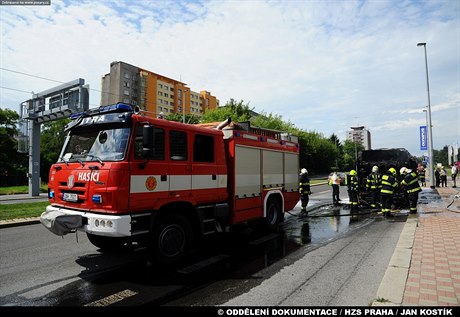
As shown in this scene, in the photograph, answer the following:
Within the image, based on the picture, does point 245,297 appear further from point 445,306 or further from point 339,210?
point 339,210

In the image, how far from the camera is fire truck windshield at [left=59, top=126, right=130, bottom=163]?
4.82m

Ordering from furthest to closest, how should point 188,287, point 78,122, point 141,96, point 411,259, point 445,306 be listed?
1. point 141,96
2. point 78,122
3. point 411,259
4. point 188,287
5. point 445,306

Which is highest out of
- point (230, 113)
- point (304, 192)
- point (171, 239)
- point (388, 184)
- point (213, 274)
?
point (230, 113)

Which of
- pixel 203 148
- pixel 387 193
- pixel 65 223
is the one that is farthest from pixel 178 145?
pixel 387 193

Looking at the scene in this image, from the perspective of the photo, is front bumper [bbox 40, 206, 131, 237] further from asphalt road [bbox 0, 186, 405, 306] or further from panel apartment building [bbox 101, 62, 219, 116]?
panel apartment building [bbox 101, 62, 219, 116]

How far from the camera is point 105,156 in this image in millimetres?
4871

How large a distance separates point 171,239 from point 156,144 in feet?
Result: 5.38

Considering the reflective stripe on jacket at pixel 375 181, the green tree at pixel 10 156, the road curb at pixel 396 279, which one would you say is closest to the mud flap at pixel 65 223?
the road curb at pixel 396 279

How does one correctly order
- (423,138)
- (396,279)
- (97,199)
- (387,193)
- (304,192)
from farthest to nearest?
(423,138) < (304,192) < (387,193) < (97,199) < (396,279)

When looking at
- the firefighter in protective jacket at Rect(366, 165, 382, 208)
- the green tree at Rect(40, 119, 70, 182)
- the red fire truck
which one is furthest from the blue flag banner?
the green tree at Rect(40, 119, 70, 182)

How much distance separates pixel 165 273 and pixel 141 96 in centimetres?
7645

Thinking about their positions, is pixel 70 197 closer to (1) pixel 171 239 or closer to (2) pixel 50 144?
(1) pixel 171 239

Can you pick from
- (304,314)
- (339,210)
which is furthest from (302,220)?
(304,314)

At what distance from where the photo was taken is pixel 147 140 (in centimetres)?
465
